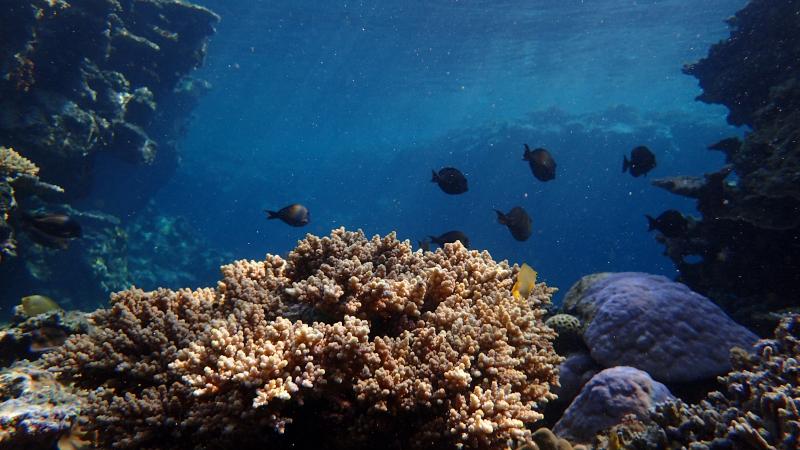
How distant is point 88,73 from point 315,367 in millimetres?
16109

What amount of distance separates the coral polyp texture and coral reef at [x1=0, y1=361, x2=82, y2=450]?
0.35 metres

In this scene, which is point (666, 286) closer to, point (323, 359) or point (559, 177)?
point (323, 359)

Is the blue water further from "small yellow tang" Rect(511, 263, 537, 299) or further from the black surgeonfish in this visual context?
"small yellow tang" Rect(511, 263, 537, 299)

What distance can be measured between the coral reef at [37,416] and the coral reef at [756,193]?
815 centimetres

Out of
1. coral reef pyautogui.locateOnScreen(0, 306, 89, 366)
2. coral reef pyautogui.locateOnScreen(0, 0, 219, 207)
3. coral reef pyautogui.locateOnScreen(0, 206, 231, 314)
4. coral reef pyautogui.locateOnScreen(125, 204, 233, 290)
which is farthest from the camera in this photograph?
coral reef pyautogui.locateOnScreen(125, 204, 233, 290)

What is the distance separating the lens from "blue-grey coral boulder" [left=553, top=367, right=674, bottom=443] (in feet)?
11.7

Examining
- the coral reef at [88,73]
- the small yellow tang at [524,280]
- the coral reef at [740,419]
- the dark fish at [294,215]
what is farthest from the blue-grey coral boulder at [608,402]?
the coral reef at [88,73]

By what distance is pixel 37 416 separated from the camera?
3.02 metres

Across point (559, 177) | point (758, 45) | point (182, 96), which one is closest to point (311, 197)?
point (559, 177)

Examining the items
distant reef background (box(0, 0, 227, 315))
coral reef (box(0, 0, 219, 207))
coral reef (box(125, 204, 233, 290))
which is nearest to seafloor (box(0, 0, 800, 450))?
distant reef background (box(0, 0, 227, 315))

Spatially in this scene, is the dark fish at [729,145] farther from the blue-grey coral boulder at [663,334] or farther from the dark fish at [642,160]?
the blue-grey coral boulder at [663,334]

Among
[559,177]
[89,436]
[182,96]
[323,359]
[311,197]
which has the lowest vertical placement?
[89,436]

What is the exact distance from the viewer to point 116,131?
16.0 m

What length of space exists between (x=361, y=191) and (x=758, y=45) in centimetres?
5498
